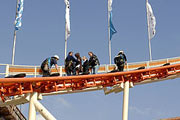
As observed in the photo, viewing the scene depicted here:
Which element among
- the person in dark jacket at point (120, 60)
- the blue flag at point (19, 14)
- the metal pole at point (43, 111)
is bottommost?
the metal pole at point (43, 111)

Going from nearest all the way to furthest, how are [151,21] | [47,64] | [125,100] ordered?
[47,64], [125,100], [151,21]

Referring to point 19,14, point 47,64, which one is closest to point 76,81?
point 47,64

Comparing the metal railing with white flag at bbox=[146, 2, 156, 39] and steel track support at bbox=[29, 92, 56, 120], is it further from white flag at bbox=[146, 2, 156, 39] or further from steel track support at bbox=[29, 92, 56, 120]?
white flag at bbox=[146, 2, 156, 39]

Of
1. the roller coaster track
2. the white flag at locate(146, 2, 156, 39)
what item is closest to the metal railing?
the roller coaster track

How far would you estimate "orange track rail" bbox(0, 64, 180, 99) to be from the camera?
16766 millimetres

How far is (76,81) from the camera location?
741 inches

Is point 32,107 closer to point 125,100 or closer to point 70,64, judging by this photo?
point 70,64

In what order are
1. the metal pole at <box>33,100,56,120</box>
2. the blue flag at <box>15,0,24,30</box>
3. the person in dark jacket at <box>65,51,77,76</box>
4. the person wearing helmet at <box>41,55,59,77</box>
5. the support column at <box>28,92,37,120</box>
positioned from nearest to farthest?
the metal pole at <box>33,100,56,120</box>, the support column at <box>28,92,37,120</box>, the person wearing helmet at <box>41,55,59,77</box>, the person in dark jacket at <box>65,51,77,76</box>, the blue flag at <box>15,0,24,30</box>

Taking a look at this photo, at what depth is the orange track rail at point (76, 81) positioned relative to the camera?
55.0ft

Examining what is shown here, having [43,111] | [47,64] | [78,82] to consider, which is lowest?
[43,111]

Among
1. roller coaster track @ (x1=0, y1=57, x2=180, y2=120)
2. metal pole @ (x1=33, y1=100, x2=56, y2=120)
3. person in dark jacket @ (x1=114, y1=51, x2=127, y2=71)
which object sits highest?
person in dark jacket @ (x1=114, y1=51, x2=127, y2=71)

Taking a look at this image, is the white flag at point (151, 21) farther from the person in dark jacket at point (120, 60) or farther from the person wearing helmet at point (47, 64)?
the person wearing helmet at point (47, 64)

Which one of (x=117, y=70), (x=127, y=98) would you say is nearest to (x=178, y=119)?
(x=127, y=98)

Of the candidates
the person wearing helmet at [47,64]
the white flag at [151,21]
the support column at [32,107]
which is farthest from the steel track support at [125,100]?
the white flag at [151,21]
